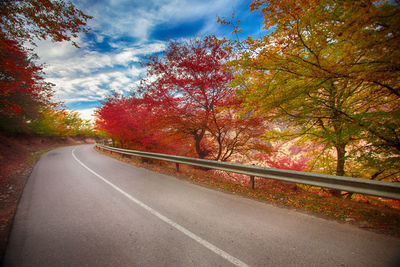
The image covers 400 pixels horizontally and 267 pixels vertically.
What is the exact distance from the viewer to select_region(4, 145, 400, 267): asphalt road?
2137 mm

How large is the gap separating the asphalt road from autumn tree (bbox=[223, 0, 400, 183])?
8.92 feet

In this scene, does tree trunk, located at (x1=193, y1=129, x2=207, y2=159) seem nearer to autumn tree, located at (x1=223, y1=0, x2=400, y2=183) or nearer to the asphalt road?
autumn tree, located at (x1=223, y1=0, x2=400, y2=183)

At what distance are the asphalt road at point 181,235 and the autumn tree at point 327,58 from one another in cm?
272

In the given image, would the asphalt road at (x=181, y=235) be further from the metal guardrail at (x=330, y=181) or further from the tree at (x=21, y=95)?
the tree at (x=21, y=95)

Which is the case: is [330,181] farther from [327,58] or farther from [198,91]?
[198,91]

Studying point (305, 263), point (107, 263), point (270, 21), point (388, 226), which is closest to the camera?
point (305, 263)

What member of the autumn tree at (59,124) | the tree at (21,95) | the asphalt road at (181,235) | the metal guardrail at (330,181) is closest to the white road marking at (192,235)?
the asphalt road at (181,235)

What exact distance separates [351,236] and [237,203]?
6.80ft

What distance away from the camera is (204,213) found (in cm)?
339

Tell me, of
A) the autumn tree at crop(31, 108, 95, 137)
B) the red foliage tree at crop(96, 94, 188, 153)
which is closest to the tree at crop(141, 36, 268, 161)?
the red foliage tree at crop(96, 94, 188, 153)

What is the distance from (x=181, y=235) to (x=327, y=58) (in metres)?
4.91

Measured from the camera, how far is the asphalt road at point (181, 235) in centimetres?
214

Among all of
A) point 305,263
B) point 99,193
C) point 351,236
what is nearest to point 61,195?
point 99,193

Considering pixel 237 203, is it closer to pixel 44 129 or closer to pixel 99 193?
pixel 99 193
